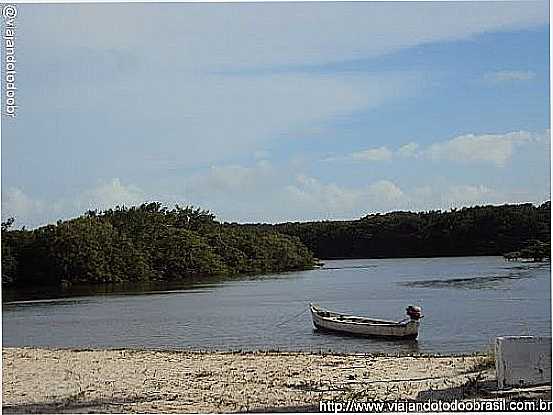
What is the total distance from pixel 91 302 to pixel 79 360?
27.7 ft

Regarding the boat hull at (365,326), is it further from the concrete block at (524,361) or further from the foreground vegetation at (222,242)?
the concrete block at (524,361)

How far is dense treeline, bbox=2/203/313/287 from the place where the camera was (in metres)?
12.4

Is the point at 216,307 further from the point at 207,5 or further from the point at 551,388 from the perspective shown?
the point at 551,388

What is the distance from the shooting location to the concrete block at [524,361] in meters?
5.60

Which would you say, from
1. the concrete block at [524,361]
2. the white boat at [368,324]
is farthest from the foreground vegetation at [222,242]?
the concrete block at [524,361]

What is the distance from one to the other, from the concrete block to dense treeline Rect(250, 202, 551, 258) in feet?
12.9

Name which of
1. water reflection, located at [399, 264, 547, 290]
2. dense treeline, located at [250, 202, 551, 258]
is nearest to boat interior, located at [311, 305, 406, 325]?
dense treeline, located at [250, 202, 551, 258]

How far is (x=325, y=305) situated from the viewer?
1384 cm

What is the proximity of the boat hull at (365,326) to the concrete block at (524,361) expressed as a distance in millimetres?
6266

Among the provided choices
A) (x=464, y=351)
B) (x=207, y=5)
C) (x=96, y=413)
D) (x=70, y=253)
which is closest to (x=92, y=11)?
(x=207, y=5)

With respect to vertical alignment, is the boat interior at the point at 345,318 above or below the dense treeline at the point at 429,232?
below

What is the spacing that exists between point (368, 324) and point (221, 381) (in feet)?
18.3

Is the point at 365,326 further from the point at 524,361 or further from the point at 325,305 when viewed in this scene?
the point at 524,361

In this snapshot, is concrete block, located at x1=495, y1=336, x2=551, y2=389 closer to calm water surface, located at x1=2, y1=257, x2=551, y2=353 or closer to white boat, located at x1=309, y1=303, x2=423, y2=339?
calm water surface, located at x1=2, y1=257, x2=551, y2=353
